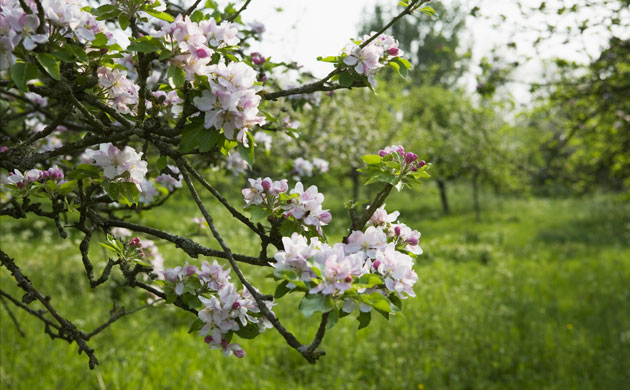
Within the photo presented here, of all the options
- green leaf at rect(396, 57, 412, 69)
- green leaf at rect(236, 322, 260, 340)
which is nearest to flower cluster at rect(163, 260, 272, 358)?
green leaf at rect(236, 322, 260, 340)

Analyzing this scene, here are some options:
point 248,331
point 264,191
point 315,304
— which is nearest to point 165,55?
point 264,191

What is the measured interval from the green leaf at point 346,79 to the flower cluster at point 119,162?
636 mm

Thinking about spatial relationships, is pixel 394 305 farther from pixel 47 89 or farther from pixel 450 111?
pixel 450 111

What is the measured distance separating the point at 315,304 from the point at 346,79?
0.74 meters

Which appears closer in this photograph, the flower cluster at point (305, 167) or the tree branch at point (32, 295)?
the tree branch at point (32, 295)

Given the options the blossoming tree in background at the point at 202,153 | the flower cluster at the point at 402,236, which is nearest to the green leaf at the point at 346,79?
the blossoming tree in background at the point at 202,153

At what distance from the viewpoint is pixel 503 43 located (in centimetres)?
490

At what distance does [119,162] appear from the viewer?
1.32 metres

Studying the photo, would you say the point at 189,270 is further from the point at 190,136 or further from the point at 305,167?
the point at 305,167

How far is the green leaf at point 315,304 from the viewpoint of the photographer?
3.42 feet

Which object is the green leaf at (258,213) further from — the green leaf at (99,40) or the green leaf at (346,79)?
the green leaf at (99,40)

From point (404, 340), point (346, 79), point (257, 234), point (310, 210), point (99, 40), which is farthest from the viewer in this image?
point (404, 340)

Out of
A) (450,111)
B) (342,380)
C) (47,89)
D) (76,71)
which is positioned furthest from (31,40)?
(450,111)

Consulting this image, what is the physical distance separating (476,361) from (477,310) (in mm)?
1350
